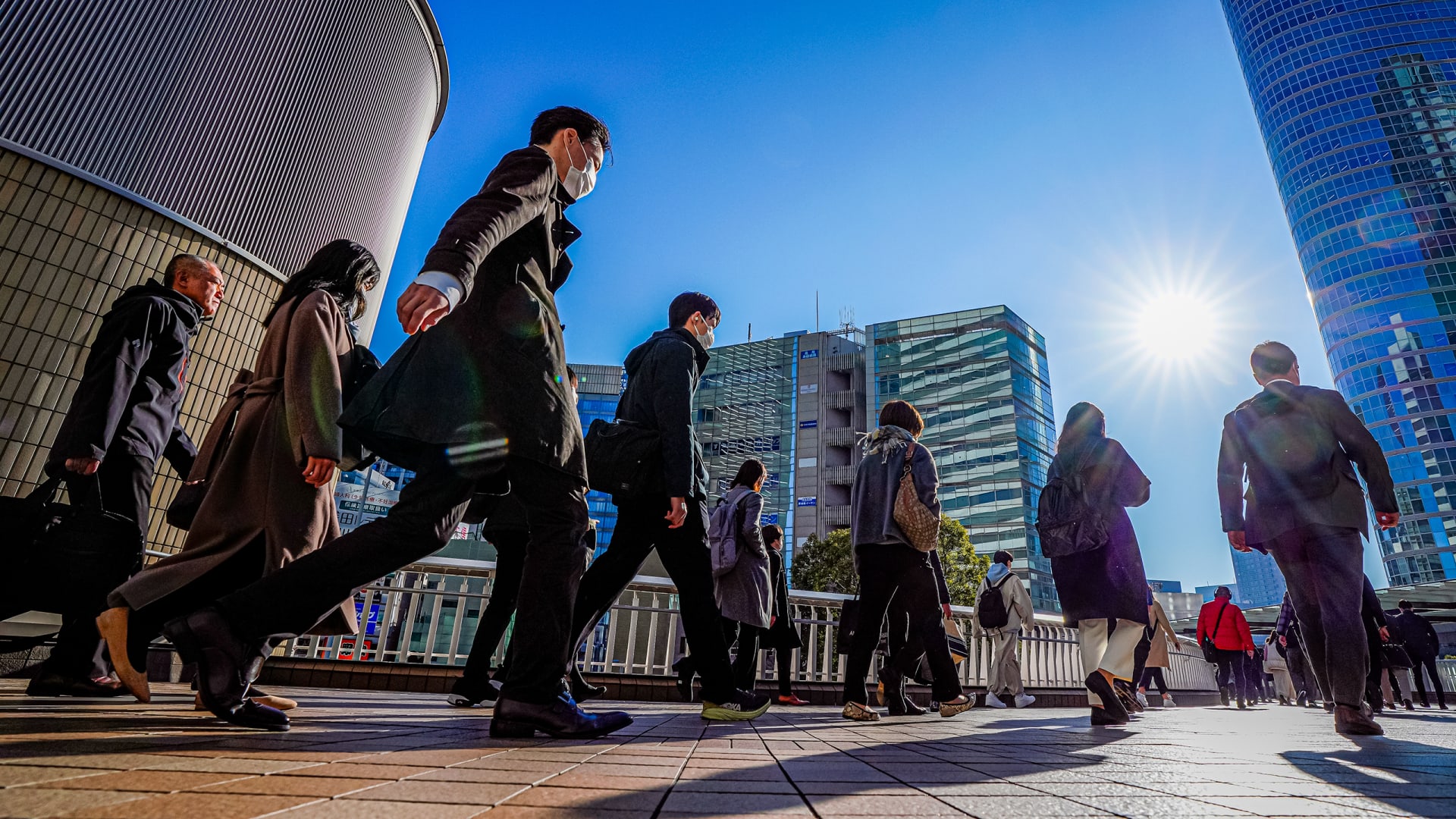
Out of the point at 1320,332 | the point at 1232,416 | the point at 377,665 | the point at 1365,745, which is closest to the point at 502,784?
the point at 1365,745

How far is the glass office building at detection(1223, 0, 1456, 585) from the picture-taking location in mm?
66562

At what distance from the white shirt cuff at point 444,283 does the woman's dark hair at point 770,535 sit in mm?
5512

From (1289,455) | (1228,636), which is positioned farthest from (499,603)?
(1228,636)

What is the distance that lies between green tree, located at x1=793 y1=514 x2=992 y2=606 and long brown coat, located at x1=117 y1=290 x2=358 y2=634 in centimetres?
3108

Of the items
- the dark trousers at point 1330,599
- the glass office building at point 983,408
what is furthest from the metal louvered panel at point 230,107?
the glass office building at point 983,408

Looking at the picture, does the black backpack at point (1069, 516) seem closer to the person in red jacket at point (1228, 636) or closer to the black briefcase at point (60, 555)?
the black briefcase at point (60, 555)

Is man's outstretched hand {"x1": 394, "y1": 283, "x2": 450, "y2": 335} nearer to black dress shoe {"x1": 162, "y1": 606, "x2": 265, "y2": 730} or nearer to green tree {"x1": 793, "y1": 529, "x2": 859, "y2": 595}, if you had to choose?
black dress shoe {"x1": 162, "y1": 606, "x2": 265, "y2": 730}

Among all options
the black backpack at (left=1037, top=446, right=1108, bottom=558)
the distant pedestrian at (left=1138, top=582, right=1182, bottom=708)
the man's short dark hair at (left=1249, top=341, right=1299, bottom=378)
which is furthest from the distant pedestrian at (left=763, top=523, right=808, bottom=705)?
the distant pedestrian at (left=1138, top=582, right=1182, bottom=708)

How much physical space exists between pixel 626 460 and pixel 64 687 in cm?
254

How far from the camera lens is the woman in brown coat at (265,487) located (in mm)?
2484

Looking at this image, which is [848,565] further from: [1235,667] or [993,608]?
[993,608]

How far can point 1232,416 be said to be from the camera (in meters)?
4.35

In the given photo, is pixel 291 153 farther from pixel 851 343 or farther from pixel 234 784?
pixel 851 343

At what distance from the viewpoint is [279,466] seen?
2.66 meters
